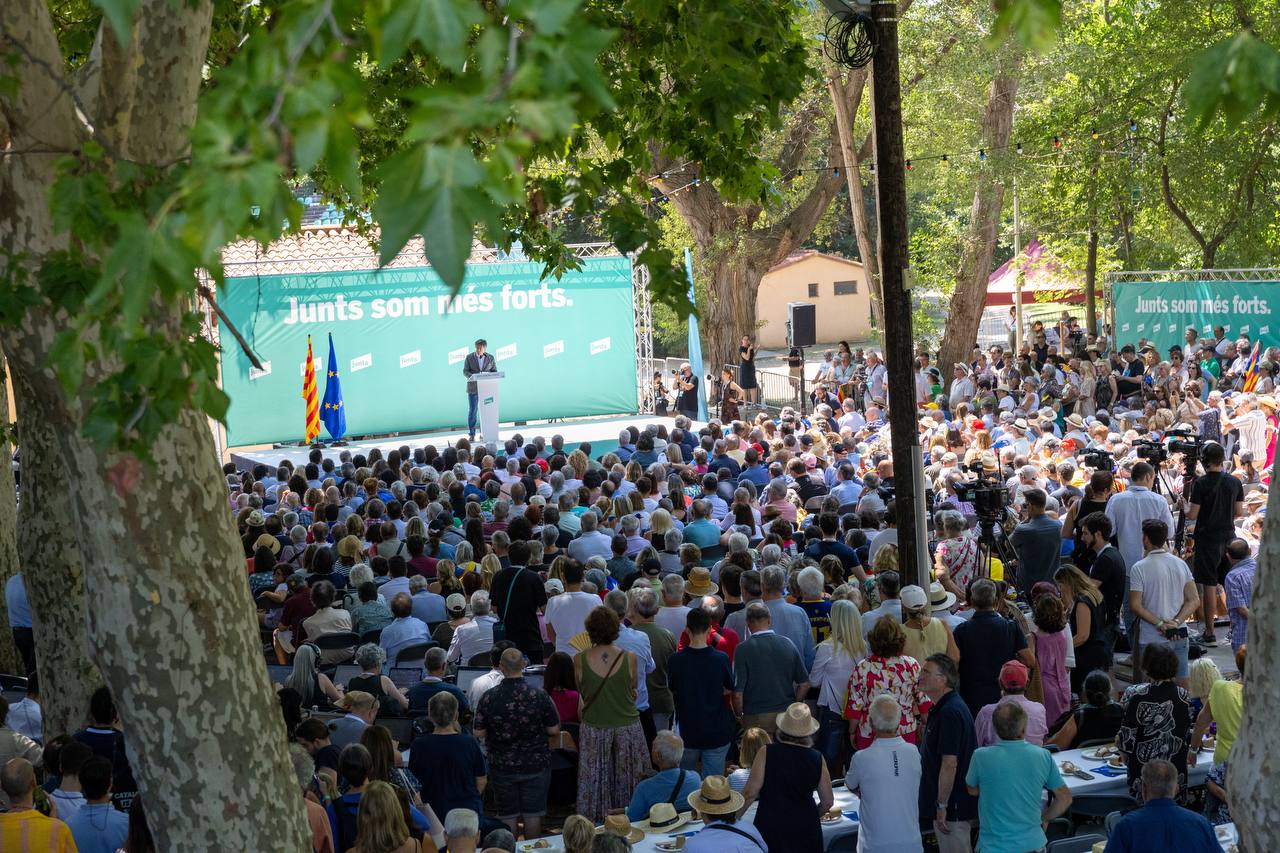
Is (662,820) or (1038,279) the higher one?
Answer: (1038,279)

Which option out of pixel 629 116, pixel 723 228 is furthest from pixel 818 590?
pixel 723 228

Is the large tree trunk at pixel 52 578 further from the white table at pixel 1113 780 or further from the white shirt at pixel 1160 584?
the white shirt at pixel 1160 584

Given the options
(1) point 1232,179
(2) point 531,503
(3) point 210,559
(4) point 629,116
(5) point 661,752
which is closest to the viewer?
(3) point 210,559

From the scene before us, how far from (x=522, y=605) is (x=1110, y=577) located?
12.8ft

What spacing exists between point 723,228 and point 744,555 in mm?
19333

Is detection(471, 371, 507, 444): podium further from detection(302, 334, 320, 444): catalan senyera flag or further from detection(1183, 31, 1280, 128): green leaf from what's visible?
detection(1183, 31, 1280, 128): green leaf

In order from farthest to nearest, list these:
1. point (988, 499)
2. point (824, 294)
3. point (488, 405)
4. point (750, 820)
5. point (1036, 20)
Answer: point (824, 294)
point (488, 405)
point (988, 499)
point (750, 820)
point (1036, 20)

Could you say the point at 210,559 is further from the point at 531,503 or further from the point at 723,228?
the point at 723,228

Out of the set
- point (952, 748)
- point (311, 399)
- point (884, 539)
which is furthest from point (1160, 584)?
point (311, 399)

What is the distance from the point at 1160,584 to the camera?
877 centimetres

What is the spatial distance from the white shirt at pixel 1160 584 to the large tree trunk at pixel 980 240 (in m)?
16.1

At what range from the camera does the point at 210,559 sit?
4.35m

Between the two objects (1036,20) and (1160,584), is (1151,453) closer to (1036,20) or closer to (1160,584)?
(1160,584)

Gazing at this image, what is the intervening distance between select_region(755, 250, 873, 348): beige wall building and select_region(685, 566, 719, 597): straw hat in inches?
1571
